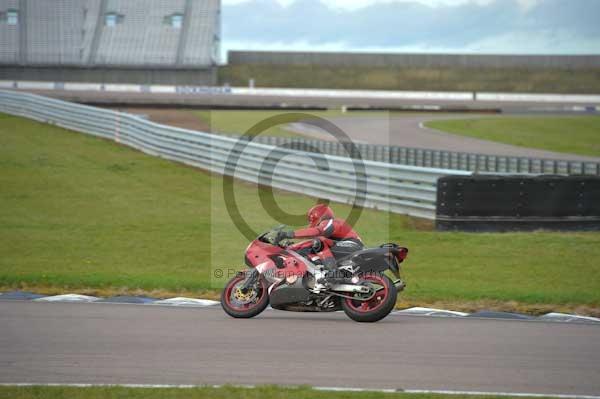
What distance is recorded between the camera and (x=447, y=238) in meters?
16.7

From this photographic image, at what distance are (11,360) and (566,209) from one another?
1230 centimetres

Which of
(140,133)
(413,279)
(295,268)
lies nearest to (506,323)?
(295,268)

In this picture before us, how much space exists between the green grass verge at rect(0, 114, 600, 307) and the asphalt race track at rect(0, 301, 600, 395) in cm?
242

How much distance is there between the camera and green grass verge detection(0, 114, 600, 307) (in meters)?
13.1

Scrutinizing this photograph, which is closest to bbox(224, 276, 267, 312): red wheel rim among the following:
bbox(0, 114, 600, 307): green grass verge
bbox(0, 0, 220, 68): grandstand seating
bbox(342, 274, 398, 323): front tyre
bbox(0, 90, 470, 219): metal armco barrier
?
bbox(342, 274, 398, 323): front tyre

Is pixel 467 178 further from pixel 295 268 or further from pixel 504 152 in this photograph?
pixel 504 152

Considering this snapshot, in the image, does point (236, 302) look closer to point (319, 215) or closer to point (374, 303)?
point (319, 215)

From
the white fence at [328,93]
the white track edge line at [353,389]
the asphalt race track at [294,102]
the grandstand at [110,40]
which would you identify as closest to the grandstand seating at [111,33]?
the grandstand at [110,40]

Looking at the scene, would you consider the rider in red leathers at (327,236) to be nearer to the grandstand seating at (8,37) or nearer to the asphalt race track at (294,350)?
the asphalt race track at (294,350)

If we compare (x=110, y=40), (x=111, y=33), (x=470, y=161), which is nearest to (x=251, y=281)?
(x=470, y=161)

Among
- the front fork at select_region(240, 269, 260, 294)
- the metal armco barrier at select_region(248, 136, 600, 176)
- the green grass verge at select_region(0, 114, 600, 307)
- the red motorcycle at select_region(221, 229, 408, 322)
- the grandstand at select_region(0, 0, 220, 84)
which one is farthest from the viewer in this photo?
the grandstand at select_region(0, 0, 220, 84)

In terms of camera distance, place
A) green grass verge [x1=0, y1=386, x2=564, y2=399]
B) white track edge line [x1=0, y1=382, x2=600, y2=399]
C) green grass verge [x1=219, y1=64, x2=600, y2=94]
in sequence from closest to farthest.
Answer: green grass verge [x1=0, y1=386, x2=564, y2=399]
white track edge line [x1=0, y1=382, x2=600, y2=399]
green grass verge [x1=219, y1=64, x2=600, y2=94]

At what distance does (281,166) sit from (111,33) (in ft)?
195

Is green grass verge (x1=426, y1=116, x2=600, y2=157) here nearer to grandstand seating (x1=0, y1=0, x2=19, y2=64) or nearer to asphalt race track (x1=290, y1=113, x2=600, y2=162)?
asphalt race track (x1=290, y1=113, x2=600, y2=162)
